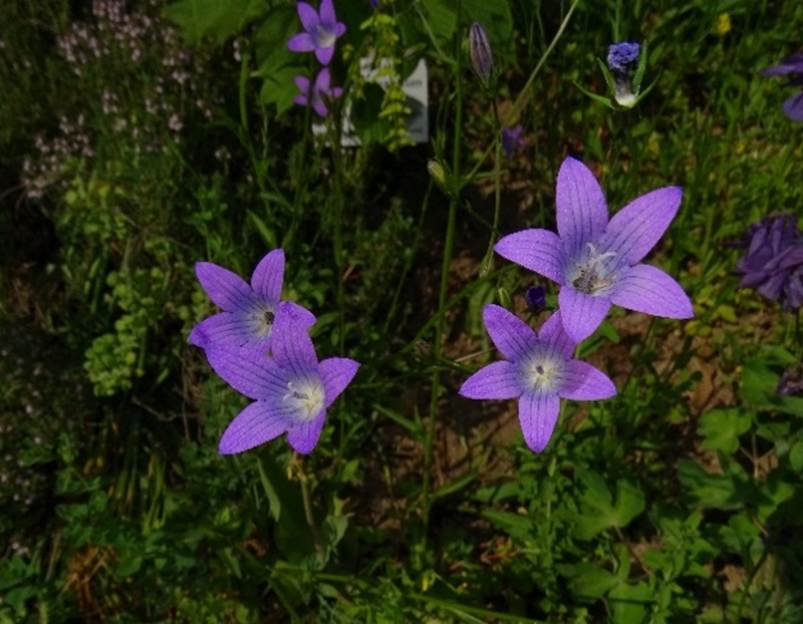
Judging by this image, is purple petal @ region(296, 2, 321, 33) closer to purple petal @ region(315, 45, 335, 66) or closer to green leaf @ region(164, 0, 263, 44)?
purple petal @ region(315, 45, 335, 66)

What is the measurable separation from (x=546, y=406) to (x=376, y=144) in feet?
6.19

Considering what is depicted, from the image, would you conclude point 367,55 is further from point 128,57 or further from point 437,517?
point 437,517

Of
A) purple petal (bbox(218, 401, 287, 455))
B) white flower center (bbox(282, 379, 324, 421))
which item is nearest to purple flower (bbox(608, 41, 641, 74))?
white flower center (bbox(282, 379, 324, 421))

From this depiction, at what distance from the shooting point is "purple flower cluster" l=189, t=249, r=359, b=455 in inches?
57.4

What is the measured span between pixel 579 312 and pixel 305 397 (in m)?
0.57

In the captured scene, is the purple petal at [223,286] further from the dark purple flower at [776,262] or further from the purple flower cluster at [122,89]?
the purple flower cluster at [122,89]

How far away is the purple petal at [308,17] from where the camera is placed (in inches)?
86.0

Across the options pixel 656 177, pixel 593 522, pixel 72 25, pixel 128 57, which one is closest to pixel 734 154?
pixel 656 177

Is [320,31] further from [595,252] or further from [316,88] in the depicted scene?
[595,252]

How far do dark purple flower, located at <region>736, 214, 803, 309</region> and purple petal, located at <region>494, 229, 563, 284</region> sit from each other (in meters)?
0.76

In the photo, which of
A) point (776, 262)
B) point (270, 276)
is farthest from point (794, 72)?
point (270, 276)

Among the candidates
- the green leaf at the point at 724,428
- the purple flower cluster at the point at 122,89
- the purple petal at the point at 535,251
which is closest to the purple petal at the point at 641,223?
the purple petal at the point at 535,251

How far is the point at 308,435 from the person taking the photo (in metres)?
1.46

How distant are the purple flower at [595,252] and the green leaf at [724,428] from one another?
3.92 feet
